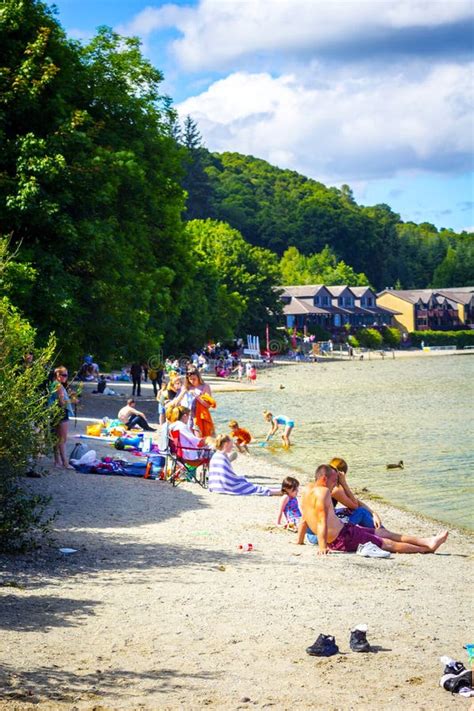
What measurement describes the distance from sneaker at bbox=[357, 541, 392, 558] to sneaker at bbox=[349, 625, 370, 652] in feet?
13.6

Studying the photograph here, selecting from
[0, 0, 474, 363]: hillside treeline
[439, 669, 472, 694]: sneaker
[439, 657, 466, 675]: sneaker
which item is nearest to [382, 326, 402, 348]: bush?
[0, 0, 474, 363]: hillside treeline

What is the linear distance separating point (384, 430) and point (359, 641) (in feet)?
86.3

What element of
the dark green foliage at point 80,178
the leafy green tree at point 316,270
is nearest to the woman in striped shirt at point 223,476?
the dark green foliage at point 80,178

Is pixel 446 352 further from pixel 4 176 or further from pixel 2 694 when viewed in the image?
pixel 2 694

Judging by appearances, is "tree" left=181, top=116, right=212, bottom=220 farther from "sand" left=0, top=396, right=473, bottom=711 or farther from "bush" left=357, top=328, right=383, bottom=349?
"sand" left=0, top=396, right=473, bottom=711

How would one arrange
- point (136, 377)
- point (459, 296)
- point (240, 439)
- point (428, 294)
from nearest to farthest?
point (240, 439) < point (136, 377) < point (428, 294) < point (459, 296)

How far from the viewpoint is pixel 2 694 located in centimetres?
763

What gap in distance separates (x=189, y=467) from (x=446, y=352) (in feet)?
389

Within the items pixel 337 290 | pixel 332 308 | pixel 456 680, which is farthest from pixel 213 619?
pixel 337 290

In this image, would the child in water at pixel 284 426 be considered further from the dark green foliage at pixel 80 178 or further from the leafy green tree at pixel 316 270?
the leafy green tree at pixel 316 270

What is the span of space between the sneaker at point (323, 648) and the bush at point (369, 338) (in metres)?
122

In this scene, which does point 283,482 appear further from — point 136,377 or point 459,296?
point 459,296

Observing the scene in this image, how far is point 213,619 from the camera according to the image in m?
9.87

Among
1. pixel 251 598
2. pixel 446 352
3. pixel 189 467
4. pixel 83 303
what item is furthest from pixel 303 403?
pixel 446 352
